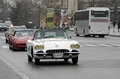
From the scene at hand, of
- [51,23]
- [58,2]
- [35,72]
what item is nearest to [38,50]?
[35,72]

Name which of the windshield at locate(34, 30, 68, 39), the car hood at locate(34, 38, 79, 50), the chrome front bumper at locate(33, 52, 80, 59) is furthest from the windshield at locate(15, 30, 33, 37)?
the chrome front bumper at locate(33, 52, 80, 59)

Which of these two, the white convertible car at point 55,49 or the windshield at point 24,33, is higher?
the white convertible car at point 55,49

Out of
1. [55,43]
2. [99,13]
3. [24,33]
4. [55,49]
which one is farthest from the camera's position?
[99,13]

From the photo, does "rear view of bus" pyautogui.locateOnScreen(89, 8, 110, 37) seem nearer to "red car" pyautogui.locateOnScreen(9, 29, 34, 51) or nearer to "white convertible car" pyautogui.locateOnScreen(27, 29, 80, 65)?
"red car" pyautogui.locateOnScreen(9, 29, 34, 51)

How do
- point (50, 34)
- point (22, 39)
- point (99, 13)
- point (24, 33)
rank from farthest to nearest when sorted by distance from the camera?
point (99, 13), point (24, 33), point (22, 39), point (50, 34)

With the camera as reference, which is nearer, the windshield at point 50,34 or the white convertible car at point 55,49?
the white convertible car at point 55,49

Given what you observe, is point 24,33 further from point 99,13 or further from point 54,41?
point 99,13

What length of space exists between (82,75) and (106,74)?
0.79 m

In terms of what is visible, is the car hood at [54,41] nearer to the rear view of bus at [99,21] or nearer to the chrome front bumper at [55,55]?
the chrome front bumper at [55,55]

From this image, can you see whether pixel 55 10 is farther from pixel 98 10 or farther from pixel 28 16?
pixel 98 10

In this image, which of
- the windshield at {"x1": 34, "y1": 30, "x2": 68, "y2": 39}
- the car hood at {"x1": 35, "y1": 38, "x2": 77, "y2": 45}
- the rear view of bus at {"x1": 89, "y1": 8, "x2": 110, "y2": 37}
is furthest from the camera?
the rear view of bus at {"x1": 89, "y1": 8, "x2": 110, "y2": 37}

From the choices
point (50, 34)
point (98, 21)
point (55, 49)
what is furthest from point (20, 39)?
point (98, 21)

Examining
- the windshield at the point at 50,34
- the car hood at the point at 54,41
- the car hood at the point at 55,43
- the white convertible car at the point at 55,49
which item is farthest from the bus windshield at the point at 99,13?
the car hood at the point at 55,43

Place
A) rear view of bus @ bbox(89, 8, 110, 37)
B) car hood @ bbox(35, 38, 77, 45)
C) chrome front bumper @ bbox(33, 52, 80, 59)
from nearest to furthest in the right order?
chrome front bumper @ bbox(33, 52, 80, 59)
car hood @ bbox(35, 38, 77, 45)
rear view of bus @ bbox(89, 8, 110, 37)
